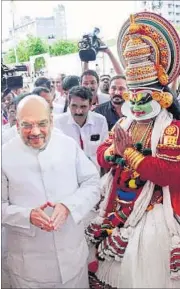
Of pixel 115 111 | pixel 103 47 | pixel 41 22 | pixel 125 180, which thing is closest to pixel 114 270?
pixel 125 180

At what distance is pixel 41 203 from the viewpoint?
4.89 ft

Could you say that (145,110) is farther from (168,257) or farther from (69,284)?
(69,284)

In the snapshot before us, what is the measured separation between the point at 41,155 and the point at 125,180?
0.44 meters

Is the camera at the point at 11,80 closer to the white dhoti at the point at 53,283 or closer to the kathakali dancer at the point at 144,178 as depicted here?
the kathakali dancer at the point at 144,178

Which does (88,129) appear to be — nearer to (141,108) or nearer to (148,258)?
(141,108)

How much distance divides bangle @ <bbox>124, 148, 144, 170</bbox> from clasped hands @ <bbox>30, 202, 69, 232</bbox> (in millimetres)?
373

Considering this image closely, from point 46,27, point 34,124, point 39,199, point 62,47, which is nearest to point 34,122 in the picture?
point 34,124

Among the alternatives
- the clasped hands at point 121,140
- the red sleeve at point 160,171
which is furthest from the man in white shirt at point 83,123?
the red sleeve at point 160,171

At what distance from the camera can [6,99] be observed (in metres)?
A: 2.72

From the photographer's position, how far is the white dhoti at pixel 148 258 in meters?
1.59

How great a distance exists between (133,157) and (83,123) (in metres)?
0.88

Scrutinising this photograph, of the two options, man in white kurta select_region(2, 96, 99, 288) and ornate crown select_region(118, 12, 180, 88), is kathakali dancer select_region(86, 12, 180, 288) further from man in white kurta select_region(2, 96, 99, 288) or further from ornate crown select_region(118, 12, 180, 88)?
man in white kurta select_region(2, 96, 99, 288)

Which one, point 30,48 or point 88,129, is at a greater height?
point 30,48

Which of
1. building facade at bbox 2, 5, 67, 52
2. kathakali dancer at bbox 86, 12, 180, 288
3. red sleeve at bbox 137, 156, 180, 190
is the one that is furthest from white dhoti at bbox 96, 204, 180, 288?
building facade at bbox 2, 5, 67, 52
